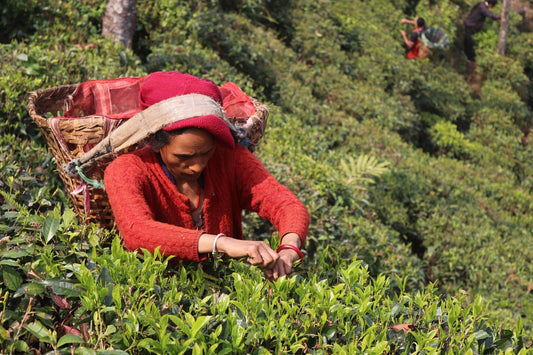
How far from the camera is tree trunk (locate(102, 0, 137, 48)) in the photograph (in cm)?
637

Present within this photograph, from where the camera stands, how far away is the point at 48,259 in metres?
1.91

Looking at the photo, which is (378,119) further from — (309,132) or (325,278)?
(325,278)

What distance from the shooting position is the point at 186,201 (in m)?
2.65

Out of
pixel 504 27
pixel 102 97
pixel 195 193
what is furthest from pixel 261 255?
pixel 504 27

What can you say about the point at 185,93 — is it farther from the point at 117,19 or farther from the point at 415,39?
the point at 415,39

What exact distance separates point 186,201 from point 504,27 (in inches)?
622

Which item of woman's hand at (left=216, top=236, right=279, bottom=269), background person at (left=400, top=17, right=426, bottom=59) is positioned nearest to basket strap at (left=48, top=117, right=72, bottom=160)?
woman's hand at (left=216, top=236, right=279, bottom=269)

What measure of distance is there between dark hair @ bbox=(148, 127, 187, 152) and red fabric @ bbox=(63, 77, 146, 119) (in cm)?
99

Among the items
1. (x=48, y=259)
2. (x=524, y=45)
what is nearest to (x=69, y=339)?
(x=48, y=259)

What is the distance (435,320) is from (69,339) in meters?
1.45

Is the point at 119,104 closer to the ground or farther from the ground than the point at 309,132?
farther from the ground

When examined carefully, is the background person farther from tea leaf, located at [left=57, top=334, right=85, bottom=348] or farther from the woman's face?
tea leaf, located at [left=57, top=334, right=85, bottom=348]

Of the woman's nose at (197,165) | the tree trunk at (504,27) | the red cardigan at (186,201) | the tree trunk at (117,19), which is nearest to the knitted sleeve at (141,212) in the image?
the red cardigan at (186,201)

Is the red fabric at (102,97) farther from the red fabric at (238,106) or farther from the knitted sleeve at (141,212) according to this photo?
the knitted sleeve at (141,212)
